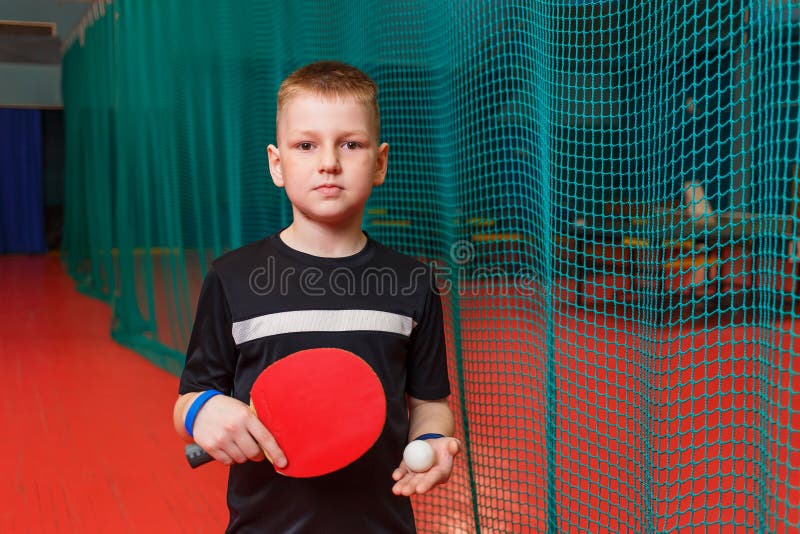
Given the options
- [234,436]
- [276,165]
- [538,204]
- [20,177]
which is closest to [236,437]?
[234,436]

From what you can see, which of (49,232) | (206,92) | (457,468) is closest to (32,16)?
(49,232)

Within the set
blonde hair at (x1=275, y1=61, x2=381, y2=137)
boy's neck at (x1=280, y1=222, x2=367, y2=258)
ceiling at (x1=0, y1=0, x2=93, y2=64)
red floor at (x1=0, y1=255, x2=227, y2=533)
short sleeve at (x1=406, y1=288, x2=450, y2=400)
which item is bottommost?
red floor at (x1=0, y1=255, x2=227, y2=533)

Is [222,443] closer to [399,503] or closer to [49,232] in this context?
[399,503]

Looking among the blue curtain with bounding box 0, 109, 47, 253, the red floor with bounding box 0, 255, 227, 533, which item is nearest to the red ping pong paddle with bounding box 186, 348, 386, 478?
the red floor with bounding box 0, 255, 227, 533

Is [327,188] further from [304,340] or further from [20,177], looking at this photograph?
[20,177]

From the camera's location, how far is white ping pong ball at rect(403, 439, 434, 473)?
1223 millimetres

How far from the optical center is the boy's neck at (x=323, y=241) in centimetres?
138

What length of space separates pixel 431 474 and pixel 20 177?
13997mm

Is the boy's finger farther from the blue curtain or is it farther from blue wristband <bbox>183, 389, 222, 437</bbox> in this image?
the blue curtain

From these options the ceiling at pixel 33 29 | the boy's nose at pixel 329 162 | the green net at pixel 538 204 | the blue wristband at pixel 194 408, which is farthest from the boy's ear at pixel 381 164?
the ceiling at pixel 33 29

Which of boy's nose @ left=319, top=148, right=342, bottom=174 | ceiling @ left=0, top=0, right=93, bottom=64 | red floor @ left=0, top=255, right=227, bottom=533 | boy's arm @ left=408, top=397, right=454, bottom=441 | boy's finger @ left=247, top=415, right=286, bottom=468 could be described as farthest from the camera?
ceiling @ left=0, top=0, right=93, bottom=64

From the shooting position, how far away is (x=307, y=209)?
1.33 m

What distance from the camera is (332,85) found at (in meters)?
1.36

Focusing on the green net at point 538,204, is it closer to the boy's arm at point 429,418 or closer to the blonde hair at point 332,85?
the boy's arm at point 429,418
